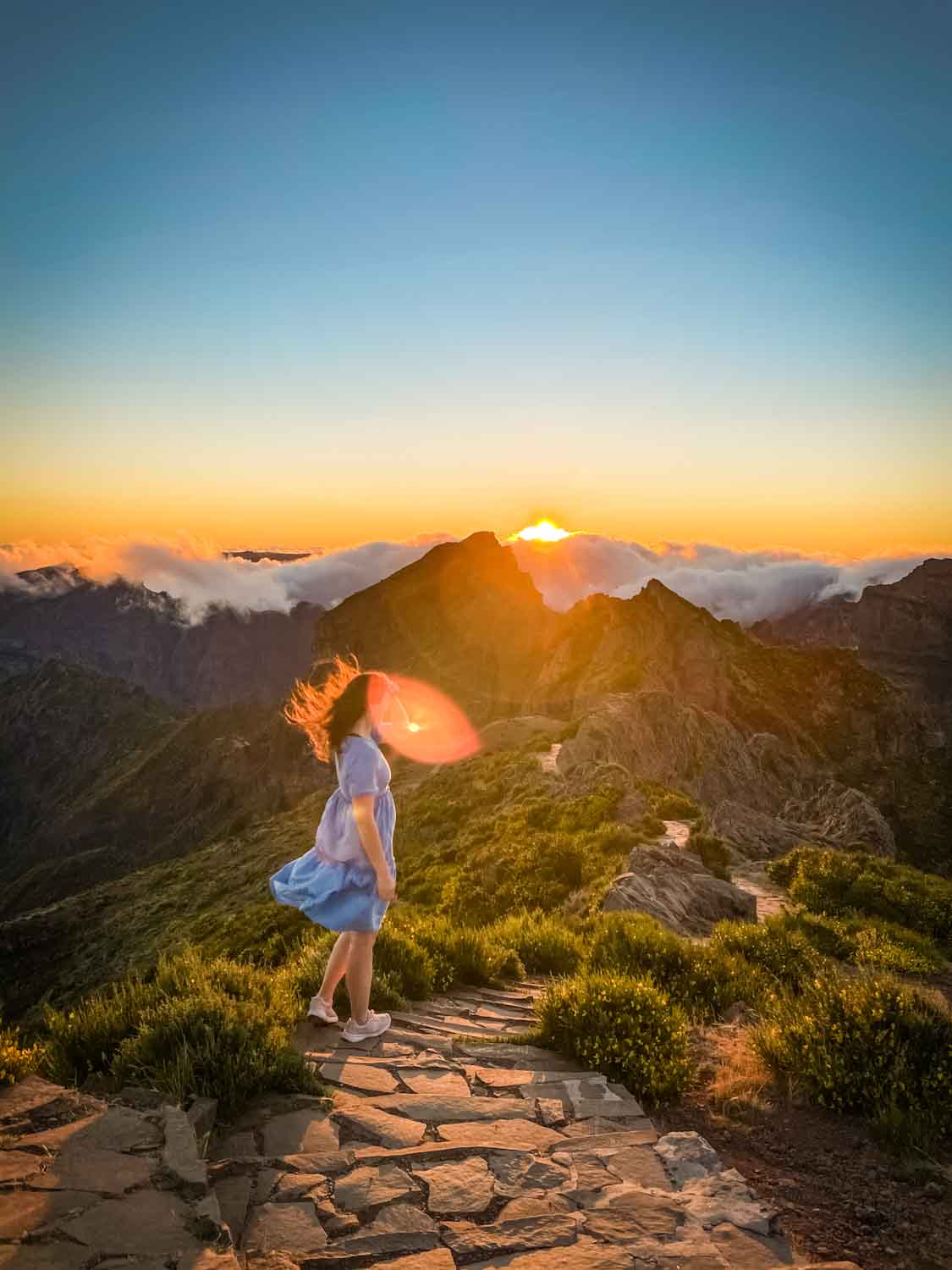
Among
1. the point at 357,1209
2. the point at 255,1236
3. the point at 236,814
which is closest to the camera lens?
the point at 255,1236

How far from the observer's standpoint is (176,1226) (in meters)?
3.30

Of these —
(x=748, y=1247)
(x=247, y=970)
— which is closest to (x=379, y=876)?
(x=247, y=970)

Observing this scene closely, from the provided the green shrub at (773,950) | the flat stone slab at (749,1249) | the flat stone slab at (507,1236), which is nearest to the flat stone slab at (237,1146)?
the flat stone slab at (507,1236)

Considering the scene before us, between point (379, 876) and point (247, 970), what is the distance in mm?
1463

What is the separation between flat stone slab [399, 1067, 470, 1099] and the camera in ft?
17.6

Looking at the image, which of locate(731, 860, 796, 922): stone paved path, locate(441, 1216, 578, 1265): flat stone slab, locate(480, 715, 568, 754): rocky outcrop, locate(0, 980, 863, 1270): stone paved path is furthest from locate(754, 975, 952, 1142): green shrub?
locate(480, 715, 568, 754): rocky outcrop

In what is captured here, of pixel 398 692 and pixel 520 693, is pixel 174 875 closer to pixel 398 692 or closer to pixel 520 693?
pixel 398 692

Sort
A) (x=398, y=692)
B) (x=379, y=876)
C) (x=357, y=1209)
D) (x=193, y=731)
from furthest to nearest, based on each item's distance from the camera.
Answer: (x=193, y=731) < (x=398, y=692) < (x=379, y=876) < (x=357, y=1209)

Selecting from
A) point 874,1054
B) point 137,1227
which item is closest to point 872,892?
point 874,1054

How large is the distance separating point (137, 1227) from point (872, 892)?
15.7 meters

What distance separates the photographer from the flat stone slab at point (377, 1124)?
461cm

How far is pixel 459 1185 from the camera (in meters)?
4.12

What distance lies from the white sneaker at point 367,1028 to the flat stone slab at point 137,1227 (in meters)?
2.72

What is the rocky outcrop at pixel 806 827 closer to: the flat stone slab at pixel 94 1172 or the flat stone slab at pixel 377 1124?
the flat stone slab at pixel 377 1124
